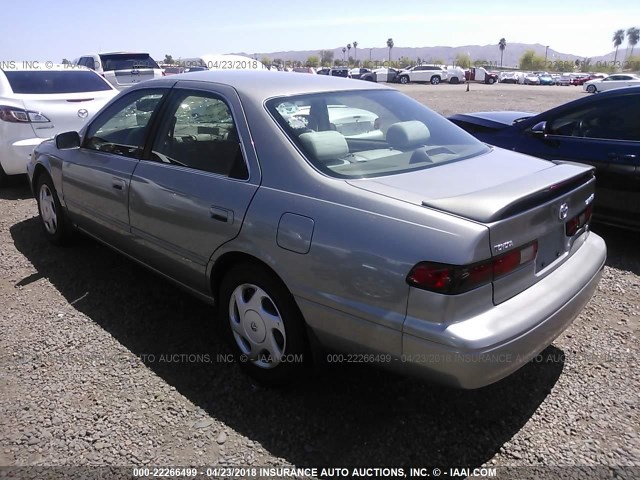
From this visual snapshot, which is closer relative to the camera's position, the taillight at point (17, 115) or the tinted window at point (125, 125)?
the tinted window at point (125, 125)

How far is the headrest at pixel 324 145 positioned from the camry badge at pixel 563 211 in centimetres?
109

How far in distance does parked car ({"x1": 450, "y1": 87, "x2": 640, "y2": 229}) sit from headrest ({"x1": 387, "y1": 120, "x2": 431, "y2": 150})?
240 cm

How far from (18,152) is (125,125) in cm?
343

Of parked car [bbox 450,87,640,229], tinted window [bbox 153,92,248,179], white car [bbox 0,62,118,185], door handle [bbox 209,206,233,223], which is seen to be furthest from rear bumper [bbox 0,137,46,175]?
parked car [bbox 450,87,640,229]

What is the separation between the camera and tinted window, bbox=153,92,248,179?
286 cm

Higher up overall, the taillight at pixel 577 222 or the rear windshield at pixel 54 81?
the rear windshield at pixel 54 81

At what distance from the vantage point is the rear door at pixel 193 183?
2.76 metres

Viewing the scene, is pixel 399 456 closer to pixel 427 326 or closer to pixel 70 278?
pixel 427 326

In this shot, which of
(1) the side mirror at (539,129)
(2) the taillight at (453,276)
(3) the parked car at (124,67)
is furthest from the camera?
(3) the parked car at (124,67)

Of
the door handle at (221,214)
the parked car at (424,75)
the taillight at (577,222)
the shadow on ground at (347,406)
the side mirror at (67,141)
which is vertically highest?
the side mirror at (67,141)

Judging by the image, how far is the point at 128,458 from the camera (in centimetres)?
236

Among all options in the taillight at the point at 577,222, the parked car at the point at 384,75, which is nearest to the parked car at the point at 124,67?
the taillight at the point at 577,222

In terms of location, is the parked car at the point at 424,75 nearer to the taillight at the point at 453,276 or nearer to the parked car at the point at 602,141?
the parked car at the point at 602,141

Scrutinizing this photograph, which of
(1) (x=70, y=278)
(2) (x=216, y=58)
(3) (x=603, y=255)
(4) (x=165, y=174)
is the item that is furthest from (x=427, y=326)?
(2) (x=216, y=58)
